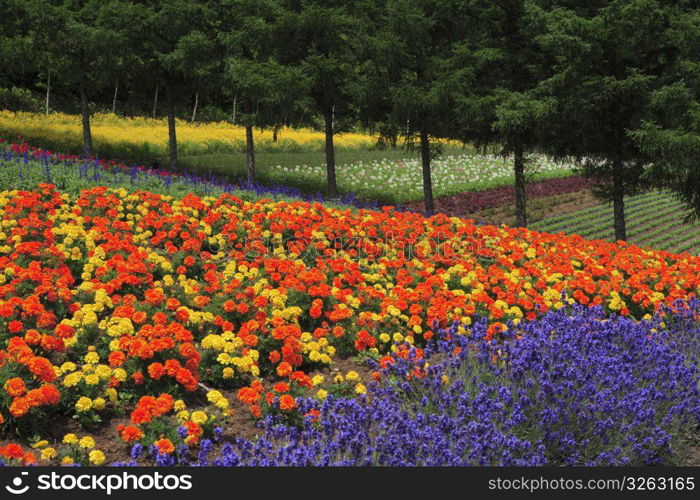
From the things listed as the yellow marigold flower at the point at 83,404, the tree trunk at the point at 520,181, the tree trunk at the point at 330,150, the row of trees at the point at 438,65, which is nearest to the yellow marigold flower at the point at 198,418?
the yellow marigold flower at the point at 83,404

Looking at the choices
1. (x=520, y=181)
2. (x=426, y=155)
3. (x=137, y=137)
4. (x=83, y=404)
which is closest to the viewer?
(x=83, y=404)

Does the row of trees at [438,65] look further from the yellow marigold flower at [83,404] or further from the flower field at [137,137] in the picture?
the yellow marigold flower at [83,404]

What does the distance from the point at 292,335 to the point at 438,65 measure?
14.1 meters

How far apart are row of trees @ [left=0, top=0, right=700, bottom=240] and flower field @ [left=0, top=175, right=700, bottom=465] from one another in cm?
637

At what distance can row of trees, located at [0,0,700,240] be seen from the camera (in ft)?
48.0

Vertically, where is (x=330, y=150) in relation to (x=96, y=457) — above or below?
above

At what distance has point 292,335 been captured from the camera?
5809 mm

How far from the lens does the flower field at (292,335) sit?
4.26 m

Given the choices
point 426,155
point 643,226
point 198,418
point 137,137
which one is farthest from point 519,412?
point 137,137

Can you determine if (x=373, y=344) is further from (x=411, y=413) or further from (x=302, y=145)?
(x=302, y=145)

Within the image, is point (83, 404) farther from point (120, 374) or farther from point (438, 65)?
point (438, 65)

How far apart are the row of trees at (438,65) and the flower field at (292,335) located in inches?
251

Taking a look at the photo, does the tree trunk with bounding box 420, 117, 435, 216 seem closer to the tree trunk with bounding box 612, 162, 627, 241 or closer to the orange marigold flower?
the tree trunk with bounding box 612, 162, 627, 241

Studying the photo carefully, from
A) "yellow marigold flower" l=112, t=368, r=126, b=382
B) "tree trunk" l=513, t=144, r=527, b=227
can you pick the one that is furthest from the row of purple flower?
"tree trunk" l=513, t=144, r=527, b=227
